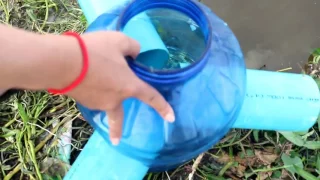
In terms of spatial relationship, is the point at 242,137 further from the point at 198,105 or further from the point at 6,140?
the point at 6,140

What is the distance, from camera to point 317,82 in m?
1.14

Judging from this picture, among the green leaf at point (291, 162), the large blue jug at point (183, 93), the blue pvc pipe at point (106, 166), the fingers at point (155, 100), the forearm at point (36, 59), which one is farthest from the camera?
the green leaf at point (291, 162)

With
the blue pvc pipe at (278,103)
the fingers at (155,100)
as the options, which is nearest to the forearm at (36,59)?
the fingers at (155,100)

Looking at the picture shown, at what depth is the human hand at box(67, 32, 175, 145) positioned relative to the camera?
2.07 ft

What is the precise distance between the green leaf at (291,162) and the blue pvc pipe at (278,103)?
0.08m

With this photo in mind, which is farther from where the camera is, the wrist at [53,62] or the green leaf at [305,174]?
the green leaf at [305,174]

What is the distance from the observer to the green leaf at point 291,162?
1.08m

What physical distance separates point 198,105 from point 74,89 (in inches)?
Answer: 10.1

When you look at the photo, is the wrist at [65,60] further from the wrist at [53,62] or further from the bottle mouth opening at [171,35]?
the bottle mouth opening at [171,35]

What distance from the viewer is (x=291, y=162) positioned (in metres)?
1.08

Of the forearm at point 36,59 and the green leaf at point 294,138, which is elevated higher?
the forearm at point 36,59

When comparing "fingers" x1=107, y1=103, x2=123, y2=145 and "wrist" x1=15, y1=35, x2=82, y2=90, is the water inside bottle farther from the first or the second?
"wrist" x1=15, y1=35, x2=82, y2=90

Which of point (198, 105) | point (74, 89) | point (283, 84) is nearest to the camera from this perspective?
point (74, 89)

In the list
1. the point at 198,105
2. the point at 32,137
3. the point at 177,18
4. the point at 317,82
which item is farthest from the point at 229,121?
the point at 32,137
